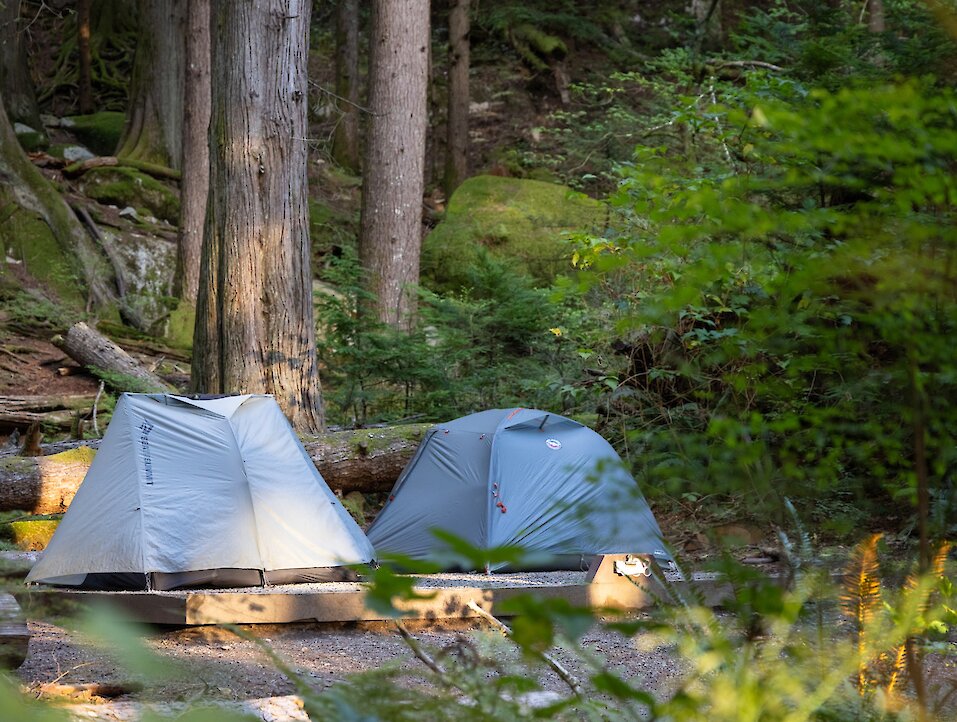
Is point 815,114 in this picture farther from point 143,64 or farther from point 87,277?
point 143,64

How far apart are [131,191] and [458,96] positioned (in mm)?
5958

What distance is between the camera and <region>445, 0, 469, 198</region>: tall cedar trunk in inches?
690

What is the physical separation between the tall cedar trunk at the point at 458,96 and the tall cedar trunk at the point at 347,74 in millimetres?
2912

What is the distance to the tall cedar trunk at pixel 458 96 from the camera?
1753cm

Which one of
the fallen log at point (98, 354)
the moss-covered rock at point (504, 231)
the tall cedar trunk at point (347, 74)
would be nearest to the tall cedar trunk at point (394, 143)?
the moss-covered rock at point (504, 231)

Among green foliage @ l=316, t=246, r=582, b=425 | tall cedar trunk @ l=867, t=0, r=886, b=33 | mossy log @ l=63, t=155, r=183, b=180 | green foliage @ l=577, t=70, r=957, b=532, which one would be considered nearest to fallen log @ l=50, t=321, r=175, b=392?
green foliage @ l=316, t=246, r=582, b=425

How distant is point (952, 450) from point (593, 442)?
20.0 feet

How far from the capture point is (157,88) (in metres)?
17.0

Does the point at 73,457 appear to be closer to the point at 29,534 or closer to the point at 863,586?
the point at 29,534

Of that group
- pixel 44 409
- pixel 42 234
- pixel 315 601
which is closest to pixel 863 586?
pixel 315 601

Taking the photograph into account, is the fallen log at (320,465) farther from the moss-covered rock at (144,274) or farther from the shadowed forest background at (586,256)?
the moss-covered rock at (144,274)

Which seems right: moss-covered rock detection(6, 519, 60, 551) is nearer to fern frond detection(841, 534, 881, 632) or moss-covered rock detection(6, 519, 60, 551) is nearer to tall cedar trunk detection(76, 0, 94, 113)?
fern frond detection(841, 534, 881, 632)

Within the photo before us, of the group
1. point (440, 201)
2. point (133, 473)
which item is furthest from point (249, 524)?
point (440, 201)

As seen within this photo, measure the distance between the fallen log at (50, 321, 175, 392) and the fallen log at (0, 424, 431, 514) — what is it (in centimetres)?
217
